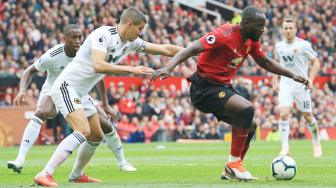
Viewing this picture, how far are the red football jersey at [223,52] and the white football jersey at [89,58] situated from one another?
1.07 meters

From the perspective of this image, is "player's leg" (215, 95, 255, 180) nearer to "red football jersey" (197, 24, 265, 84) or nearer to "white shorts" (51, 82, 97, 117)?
"red football jersey" (197, 24, 265, 84)

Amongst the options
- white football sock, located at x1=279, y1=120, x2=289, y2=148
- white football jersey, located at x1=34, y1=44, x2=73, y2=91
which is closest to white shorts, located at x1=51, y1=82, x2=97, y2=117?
white football jersey, located at x1=34, y1=44, x2=73, y2=91

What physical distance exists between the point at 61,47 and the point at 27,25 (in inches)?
622

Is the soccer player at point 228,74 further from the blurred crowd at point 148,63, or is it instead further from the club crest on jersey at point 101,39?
the blurred crowd at point 148,63

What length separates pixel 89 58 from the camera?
35.7 ft

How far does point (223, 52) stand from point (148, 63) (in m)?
20.4

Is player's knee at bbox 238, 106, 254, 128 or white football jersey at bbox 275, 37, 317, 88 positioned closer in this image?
player's knee at bbox 238, 106, 254, 128

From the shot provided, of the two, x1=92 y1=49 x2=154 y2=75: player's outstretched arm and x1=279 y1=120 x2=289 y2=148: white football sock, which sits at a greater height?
x1=92 y1=49 x2=154 y2=75: player's outstretched arm

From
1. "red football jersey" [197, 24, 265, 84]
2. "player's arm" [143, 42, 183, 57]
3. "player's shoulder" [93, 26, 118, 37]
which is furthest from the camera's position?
"player's arm" [143, 42, 183, 57]

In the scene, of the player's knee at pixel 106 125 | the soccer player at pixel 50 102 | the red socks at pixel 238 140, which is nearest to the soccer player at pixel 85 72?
the red socks at pixel 238 140

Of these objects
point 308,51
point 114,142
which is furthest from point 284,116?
point 114,142

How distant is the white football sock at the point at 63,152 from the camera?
1047cm

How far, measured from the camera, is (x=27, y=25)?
29.5 meters

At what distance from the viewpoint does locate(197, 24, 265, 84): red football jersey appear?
11031 mm
